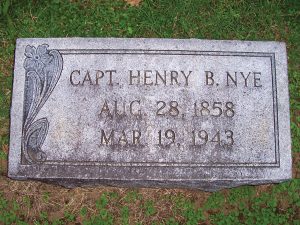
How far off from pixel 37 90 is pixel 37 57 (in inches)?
11.4

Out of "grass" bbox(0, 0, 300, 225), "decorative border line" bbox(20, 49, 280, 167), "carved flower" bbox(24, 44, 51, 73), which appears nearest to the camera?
"decorative border line" bbox(20, 49, 280, 167)

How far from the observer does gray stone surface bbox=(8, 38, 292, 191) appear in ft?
10.2

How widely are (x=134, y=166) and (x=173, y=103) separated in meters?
0.61

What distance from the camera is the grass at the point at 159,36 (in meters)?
3.44

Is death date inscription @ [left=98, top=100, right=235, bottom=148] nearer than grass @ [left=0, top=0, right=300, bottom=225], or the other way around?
death date inscription @ [left=98, top=100, right=235, bottom=148]

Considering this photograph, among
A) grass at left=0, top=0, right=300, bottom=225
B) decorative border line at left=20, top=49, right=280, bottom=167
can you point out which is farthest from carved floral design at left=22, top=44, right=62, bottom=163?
grass at left=0, top=0, right=300, bottom=225

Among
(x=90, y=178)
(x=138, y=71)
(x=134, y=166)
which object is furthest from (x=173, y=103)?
(x=90, y=178)

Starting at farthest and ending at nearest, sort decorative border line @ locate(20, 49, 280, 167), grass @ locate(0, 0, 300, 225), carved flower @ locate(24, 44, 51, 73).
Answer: grass @ locate(0, 0, 300, 225) → carved flower @ locate(24, 44, 51, 73) → decorative border line @ locate(20, 49, 280, 167)

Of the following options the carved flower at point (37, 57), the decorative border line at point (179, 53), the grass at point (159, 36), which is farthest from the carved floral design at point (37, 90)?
the grass at point (159, 36)

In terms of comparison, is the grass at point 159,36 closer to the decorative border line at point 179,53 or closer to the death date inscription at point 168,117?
the decorative border line at point 179,53

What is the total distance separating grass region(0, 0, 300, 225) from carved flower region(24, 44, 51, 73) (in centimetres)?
38

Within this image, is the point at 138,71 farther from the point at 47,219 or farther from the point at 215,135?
the point at 47,219

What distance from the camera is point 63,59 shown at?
324 centimetres

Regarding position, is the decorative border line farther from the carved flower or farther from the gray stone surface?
the carved flower
